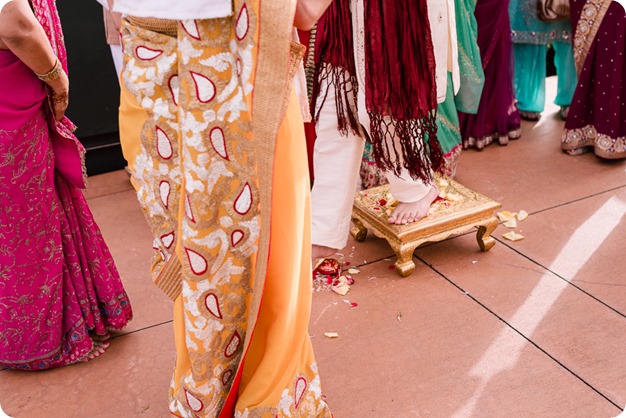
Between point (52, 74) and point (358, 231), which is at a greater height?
point (52, 74)

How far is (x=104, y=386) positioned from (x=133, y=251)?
1.00 meters

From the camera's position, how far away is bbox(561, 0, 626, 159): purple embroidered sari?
3.85 meters

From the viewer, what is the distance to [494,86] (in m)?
4.21

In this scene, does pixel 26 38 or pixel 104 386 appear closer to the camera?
pixel 26 38

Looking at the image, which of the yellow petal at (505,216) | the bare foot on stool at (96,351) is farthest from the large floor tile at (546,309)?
the bare foot on stool at (96,351)

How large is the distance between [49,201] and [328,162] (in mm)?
1109

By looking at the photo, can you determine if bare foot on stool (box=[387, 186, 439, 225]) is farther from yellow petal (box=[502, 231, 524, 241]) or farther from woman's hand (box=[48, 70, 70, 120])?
woman's hand (box=[48, 70, 70, 120])

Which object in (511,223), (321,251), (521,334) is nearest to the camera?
(521,334)

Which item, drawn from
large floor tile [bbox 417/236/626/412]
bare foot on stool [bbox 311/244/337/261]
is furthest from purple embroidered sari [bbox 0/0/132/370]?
large floor tile [bbox 417/236/626/412]

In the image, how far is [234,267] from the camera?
183cm

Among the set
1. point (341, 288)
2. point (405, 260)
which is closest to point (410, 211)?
point (405, 260)

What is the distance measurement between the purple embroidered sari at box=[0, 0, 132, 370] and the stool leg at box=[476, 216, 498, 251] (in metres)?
1.59

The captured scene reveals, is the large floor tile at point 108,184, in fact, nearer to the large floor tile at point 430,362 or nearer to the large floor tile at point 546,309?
the large floor tile at point 430,362

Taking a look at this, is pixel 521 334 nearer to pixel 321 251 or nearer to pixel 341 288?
pixel 341 288
